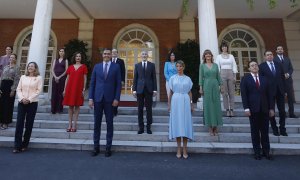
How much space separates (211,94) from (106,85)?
218 centimetres

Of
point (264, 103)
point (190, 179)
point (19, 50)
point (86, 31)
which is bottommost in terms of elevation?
point (190, 179)

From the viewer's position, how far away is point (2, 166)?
328 centimetres

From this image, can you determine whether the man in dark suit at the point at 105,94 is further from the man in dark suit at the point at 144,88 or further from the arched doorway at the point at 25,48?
the arched doorway at the point at 25,48

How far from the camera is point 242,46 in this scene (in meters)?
11.2

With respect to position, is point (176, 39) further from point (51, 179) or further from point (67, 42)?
point (51, 179)

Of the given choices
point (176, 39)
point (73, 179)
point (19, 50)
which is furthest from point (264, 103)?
point (19, 50)

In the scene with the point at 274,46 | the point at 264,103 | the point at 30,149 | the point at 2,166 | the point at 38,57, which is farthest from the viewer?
the point at 274,46

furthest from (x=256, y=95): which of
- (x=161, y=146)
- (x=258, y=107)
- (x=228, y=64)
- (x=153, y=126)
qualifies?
(x=153, y=126)

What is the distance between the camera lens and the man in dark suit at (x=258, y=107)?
3873 millimetres

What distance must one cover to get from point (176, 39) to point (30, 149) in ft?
27.9

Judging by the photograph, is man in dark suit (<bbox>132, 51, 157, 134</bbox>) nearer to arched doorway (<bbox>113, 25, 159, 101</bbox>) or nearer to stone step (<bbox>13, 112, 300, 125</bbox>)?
stone step (<bbox>13, 112, 300, 125</bbox>)

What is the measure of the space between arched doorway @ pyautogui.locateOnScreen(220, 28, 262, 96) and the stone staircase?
5899 mm

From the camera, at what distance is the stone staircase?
13.7ft

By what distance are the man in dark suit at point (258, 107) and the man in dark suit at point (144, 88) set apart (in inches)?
73.5
